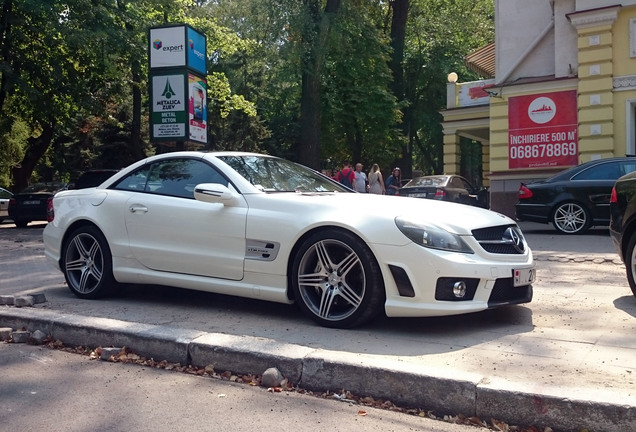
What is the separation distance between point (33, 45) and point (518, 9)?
53.0 feet

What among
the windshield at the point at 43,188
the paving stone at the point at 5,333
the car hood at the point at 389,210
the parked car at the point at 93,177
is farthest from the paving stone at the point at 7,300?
the windshield at the point at 43,188

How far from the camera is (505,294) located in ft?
16.5

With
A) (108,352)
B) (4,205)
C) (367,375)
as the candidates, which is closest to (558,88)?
(367,375)

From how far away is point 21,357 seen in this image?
4836 millimetres

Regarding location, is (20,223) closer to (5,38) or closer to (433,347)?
(5,38)

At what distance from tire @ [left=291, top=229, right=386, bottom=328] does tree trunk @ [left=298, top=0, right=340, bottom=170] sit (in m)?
14.8

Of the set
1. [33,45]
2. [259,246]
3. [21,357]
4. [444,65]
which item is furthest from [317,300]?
[444,65]

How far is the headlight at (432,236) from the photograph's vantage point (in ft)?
15.7

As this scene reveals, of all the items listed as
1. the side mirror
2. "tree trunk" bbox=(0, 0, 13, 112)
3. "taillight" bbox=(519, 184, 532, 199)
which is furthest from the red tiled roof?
the side mirror

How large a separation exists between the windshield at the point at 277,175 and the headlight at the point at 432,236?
1436mm

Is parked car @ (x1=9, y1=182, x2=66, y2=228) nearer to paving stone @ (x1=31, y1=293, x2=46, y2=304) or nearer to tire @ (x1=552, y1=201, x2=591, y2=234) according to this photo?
tire @ (x1=552, y1=201, x2=591, y2=234)

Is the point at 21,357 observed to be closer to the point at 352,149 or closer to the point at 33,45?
the point at 33,45

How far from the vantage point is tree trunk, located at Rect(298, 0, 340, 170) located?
65.4ft

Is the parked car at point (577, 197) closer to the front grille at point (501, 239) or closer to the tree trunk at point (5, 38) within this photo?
the front grille at point (501, 239)
